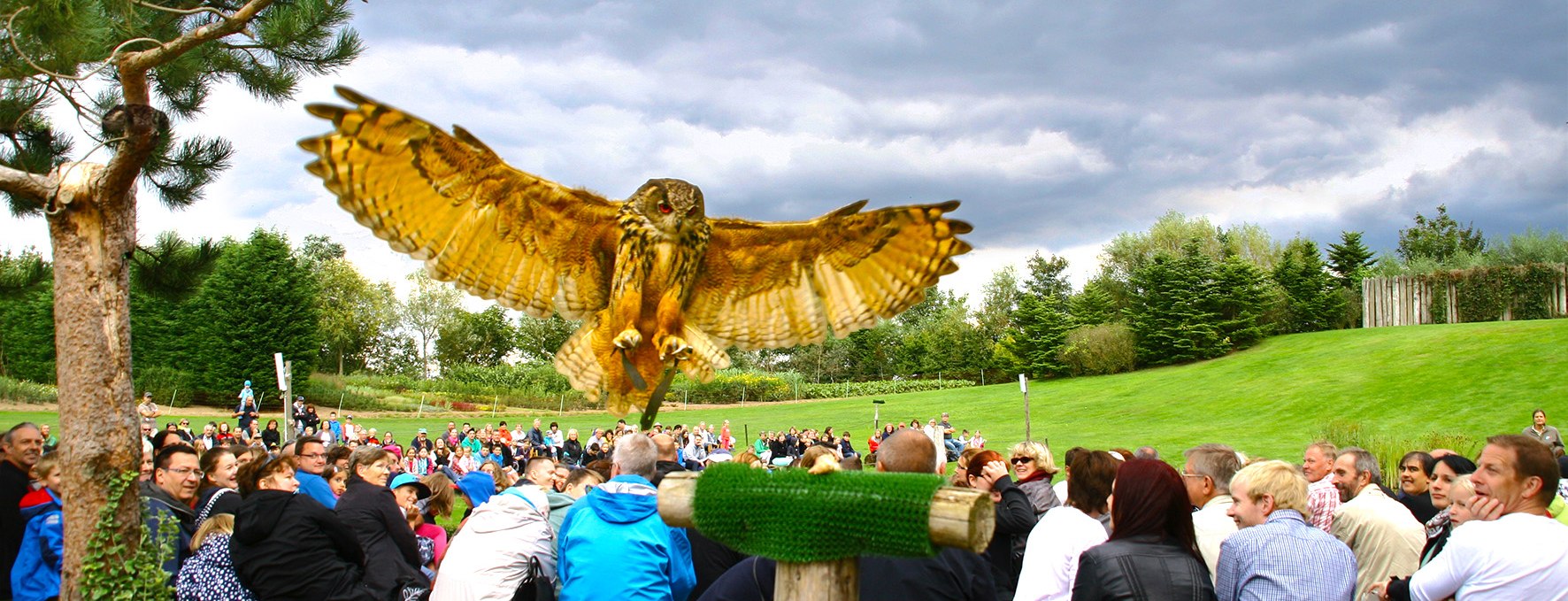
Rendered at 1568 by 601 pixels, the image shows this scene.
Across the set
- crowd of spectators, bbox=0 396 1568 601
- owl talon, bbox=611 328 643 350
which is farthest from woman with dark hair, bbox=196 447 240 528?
owl talon, bbox=611 328 643 350

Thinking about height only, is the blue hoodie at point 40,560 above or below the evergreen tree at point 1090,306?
below

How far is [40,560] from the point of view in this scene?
4.48 meters

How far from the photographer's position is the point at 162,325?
1409 inches

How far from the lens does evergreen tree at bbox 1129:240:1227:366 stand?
45.3m

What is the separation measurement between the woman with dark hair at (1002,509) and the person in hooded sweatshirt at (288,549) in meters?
2.59

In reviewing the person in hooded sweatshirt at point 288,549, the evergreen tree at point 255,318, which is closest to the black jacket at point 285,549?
the person in hooded sweatshirt at point 288,549

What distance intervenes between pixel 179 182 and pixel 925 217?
245 inches

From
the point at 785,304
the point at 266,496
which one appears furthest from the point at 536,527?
the point at 785,304

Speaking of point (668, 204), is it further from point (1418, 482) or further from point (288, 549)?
point (1418, 482)

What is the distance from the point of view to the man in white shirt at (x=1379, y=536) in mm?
3916

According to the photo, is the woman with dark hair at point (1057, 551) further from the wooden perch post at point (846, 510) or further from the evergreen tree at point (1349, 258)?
the evergreen tree at point (1349, 258)

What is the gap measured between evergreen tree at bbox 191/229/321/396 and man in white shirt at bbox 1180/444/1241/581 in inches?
1334

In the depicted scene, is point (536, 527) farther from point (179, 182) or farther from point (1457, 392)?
point (1457, 392)

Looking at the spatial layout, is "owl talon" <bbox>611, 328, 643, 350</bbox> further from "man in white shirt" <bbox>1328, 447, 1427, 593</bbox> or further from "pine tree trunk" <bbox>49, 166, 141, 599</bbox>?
"man in white shirt" <bbox>1328, 447, 1427, 593</bbox>
